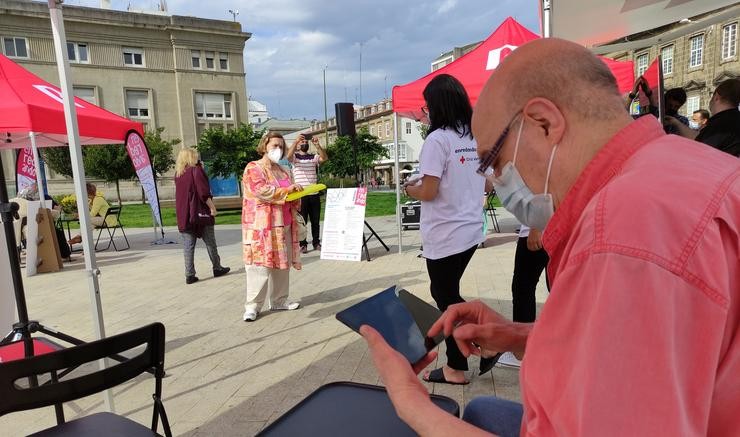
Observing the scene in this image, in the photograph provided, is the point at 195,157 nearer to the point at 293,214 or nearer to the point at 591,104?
the point at 293,214

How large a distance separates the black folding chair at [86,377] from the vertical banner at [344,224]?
5315 millimetres

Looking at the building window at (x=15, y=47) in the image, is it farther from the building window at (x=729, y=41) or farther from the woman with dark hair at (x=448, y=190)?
the building window at (x=729, y=41)

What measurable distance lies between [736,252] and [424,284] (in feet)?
17.3

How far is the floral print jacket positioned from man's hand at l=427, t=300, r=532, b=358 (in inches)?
130

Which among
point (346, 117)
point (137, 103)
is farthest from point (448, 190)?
point (137, 103)

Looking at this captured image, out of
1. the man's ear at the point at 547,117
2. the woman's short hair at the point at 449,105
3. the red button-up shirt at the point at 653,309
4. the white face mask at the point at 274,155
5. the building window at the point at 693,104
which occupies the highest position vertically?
the building window at the point at 693,104

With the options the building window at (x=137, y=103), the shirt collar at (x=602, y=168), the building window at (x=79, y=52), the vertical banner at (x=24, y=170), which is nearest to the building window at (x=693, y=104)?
the vertical banner at (x=24, y=170)

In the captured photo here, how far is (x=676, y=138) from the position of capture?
2.56 feet

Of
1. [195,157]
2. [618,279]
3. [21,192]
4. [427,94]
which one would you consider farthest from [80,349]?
[21,192]

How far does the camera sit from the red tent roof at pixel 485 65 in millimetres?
5871

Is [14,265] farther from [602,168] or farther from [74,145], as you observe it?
[602,168]

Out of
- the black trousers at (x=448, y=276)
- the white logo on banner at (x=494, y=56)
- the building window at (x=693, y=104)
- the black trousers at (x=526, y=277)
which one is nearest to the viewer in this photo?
the black trousers at (x=448, y=276)

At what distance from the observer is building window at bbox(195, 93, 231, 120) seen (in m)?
44.0

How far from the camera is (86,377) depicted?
1616 mm
